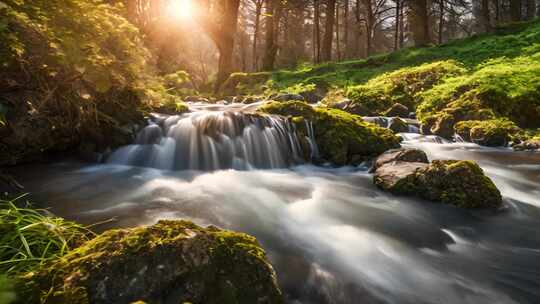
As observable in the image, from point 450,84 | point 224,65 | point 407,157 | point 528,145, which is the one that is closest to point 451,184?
point 407,157

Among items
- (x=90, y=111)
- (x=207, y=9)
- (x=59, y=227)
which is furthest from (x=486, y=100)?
(x=207, y=9)

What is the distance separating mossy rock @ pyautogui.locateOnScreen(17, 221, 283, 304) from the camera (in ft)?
6.72

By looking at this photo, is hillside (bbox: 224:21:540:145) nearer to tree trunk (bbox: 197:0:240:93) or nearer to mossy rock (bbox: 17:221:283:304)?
tree trunk (bbox: 197:0:240:93)

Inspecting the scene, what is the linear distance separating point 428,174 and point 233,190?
323 cm

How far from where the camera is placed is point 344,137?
26.5 feet

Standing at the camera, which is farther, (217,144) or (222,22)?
(222,22)

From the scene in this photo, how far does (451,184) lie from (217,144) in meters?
4.85

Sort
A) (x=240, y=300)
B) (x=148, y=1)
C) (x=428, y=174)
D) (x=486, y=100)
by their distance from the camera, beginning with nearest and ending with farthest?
(x=240, y=300), (x=428, y=174), (x=486, y=100), (x=148, y=1)

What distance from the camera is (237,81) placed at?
2019 cm

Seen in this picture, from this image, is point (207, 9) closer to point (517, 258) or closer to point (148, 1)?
point (148, 1)

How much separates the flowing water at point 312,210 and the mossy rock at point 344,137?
12.3 inches

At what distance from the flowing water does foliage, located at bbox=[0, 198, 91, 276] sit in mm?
1332

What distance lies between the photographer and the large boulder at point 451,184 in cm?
500

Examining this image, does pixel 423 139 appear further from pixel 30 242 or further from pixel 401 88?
pixel 30 242
